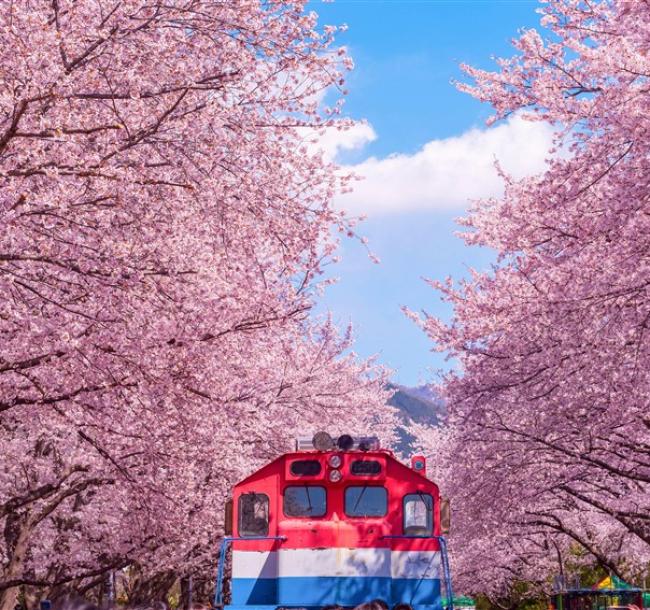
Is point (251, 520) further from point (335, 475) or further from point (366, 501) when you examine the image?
point (366, 501)

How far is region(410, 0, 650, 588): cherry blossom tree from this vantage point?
1205 centimetres

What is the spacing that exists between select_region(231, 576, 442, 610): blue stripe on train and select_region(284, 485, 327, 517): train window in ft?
3.02

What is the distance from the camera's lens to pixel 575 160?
13.3 m

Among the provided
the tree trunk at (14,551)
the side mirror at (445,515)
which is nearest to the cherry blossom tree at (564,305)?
the side mirror at (445,515)

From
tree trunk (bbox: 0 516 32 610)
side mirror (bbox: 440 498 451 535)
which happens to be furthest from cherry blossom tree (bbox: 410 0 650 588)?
tree trunk (bbox: 0 516 32 610)

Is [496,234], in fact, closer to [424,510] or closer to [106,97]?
[424,510]

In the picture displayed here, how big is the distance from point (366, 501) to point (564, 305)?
3860mm

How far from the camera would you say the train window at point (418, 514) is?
1462 centimetres

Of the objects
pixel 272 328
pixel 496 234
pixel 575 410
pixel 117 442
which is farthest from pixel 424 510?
pixel 496 234

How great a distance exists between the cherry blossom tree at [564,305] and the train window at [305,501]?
4157 millimetres

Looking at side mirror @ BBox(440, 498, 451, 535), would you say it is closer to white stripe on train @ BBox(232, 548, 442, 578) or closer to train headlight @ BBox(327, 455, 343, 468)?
white stripe on train @ BBox(232, 548, 442, 578)

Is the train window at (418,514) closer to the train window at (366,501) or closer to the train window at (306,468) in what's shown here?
the train window at (366,501)

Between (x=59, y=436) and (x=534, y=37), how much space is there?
12470mm

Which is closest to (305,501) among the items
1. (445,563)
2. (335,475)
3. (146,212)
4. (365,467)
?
(335,475)
